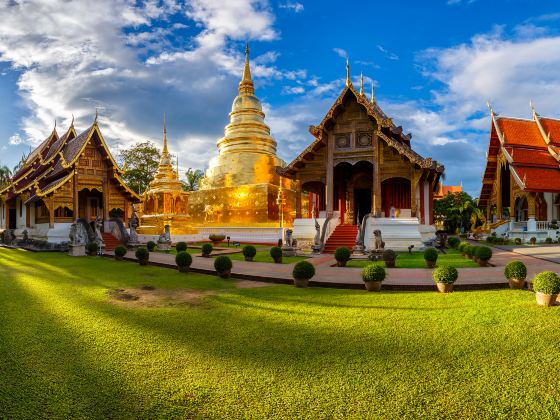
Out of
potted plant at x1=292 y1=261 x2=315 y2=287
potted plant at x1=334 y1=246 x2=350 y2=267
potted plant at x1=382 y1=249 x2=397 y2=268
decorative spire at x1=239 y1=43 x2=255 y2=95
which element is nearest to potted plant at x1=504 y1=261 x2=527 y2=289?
potted plant at x1=382 y1=249 x2=397 y2=268

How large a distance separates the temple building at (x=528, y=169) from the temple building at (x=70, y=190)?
2478 cm

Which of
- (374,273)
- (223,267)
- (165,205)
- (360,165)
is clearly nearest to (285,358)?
(374,273)

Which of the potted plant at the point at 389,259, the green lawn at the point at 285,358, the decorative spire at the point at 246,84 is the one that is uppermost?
the decorative spire at the point at 246,84

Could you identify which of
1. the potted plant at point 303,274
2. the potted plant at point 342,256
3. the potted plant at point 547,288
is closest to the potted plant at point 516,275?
the potted plant at point 547,288

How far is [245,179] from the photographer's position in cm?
3141

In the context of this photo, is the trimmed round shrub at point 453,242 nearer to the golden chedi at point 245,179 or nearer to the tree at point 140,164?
the golden chedi at point 245,179

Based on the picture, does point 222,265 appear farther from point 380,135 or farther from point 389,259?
point 380,135

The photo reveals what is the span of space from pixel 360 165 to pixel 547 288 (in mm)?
15682

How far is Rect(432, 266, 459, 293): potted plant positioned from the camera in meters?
7.44

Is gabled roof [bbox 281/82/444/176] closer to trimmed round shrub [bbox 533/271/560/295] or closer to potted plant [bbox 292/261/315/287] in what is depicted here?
potted plant [bbox 292/261/315/287]

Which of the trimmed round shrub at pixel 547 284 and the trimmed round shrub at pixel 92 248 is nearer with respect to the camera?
the trimmed round shrub at pixel 547 284

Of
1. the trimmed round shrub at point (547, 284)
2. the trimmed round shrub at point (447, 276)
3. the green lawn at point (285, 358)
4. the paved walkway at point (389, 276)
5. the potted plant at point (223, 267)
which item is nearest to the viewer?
the green lawn at point (285, 358)

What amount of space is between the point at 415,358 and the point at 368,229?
13530 millimetres

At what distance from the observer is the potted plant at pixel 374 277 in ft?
25.2
